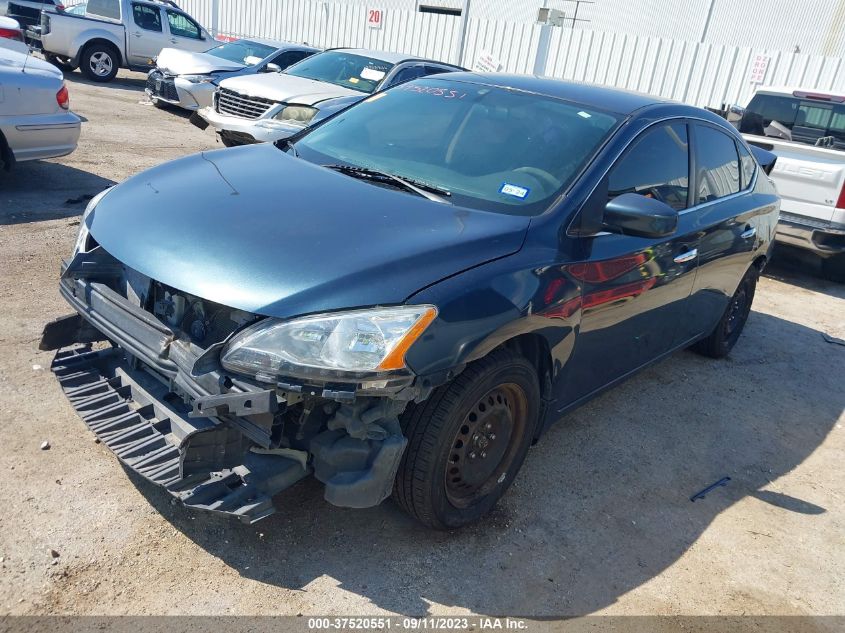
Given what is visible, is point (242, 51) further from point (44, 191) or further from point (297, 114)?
point (44, 191)

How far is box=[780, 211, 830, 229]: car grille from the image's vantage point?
7465mm

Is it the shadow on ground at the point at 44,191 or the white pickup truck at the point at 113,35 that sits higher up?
the white pickup truck at the point at 113,35

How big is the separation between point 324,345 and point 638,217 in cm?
158

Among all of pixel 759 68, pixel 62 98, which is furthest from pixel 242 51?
pixel 759 68

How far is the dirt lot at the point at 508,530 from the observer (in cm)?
270

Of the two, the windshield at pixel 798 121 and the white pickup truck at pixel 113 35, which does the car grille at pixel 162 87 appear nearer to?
the white pickup truck at pixel 113 35

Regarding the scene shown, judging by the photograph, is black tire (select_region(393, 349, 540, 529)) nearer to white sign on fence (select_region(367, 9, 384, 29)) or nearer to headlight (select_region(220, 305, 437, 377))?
headlight (select_region(220, 305, 437, 377))

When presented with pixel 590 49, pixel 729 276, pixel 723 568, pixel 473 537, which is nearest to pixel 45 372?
pixel 473 537

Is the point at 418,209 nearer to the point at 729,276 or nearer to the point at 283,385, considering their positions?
the point at 283,385

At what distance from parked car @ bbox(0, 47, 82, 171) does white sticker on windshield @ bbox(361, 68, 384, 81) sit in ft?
14.1

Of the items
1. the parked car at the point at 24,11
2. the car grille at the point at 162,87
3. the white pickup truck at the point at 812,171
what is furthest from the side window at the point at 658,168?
the parked car at the point at 24,11

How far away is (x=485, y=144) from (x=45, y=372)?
2630 mm

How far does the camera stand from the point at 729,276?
Result: 16.1 feet

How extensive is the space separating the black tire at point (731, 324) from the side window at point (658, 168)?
1613 mm
